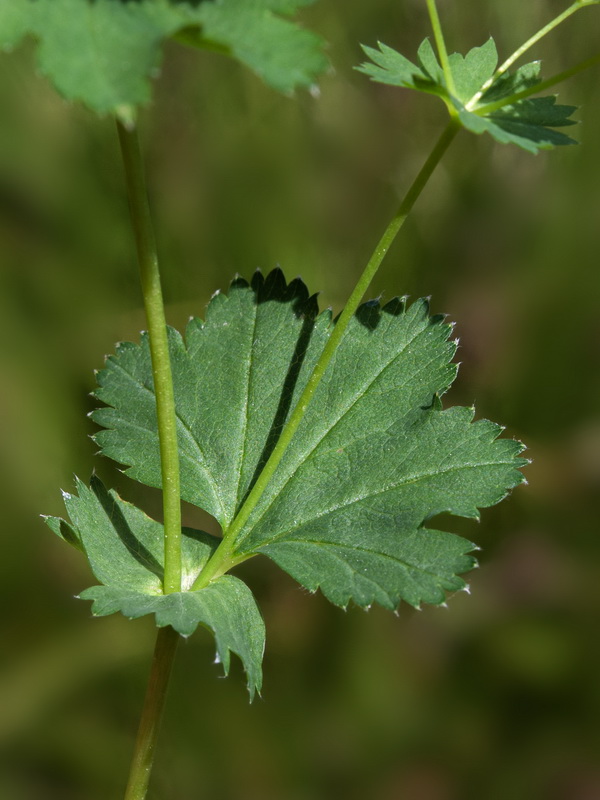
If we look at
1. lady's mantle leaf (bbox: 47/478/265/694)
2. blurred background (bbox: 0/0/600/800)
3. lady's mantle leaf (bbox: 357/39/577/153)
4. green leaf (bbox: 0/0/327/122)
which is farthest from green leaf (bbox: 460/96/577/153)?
blurred background (bbox: 0/0/600/800)

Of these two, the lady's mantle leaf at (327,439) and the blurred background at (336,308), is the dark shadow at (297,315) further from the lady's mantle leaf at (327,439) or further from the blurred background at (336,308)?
the blurred background at (336,308)

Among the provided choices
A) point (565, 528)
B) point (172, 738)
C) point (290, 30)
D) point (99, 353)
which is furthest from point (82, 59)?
point (565, 528)

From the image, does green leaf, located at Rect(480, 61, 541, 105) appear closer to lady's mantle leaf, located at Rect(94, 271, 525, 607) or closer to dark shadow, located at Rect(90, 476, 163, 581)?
lady's mantle leaf, located at Rect(94, 271, 525, 607)

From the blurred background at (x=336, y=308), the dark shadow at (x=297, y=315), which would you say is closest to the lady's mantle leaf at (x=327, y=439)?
the dark shadow at (x=297, y=315)

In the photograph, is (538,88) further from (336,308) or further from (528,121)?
(336,308)

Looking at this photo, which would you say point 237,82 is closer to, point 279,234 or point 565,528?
point 279,234
